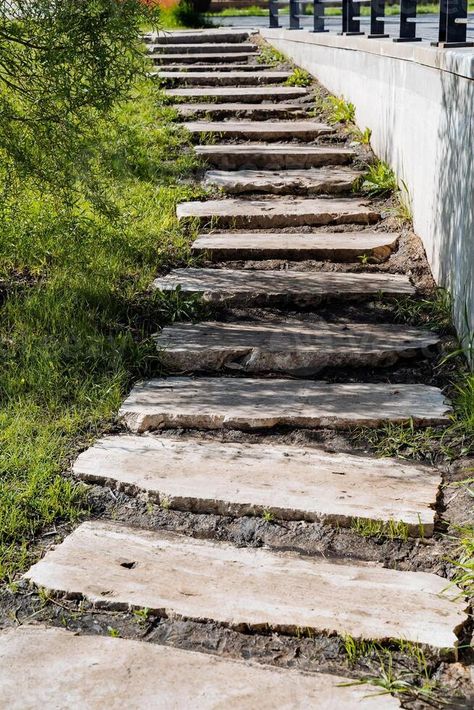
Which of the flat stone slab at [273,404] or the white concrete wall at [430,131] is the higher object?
the white concrete wall at [430,131]

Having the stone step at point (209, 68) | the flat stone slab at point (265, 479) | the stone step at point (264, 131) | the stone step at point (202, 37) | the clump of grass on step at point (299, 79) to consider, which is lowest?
the flat stone slab at point (265, 479)

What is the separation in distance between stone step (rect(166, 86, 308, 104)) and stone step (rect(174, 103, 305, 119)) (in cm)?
27

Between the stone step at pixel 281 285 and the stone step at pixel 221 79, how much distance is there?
4098 millimetres

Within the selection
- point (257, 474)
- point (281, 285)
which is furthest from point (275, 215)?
point (257, 474)

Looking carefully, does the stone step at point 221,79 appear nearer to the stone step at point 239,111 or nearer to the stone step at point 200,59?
the stone step at point 200,59

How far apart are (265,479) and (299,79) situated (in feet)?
19.6

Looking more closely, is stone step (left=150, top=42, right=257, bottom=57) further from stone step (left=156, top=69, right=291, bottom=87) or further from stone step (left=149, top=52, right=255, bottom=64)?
stone step (left=156, top=69, right=291, bottom=87)

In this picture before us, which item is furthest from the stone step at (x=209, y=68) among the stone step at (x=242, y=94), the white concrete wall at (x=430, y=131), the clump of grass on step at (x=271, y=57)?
the white concrete wall at (x=430, y=131)

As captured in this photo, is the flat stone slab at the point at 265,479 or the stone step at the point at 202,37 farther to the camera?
the stone step at the point at 202,37

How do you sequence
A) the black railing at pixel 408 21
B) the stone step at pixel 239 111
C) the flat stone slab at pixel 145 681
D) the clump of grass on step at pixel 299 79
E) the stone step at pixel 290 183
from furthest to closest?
1. the clump of grass on step at pixel 299 79
2. the stone step at pixel 239 111
3. the stone step at pixel 290 183
4. the black railing at pixel 408 21
5. the flat stone slab at pixel 145 681

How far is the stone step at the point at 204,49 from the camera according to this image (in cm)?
959

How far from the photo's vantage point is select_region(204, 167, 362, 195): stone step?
5.93 meters

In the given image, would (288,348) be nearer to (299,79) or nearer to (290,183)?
(290,183)

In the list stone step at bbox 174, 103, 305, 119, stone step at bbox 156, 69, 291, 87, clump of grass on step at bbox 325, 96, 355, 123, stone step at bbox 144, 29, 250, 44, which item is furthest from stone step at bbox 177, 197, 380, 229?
stone step at bbox 144, 29, 250, 44
